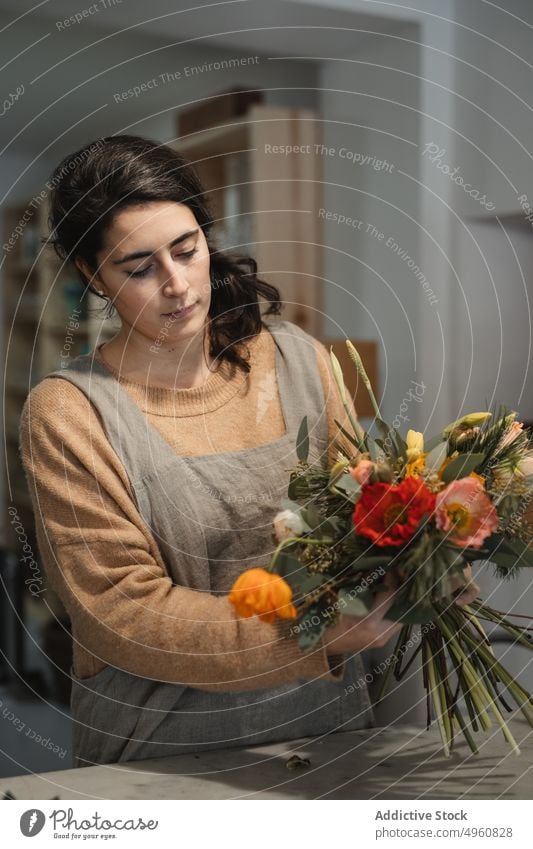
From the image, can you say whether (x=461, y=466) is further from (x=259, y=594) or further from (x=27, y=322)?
(x=27, y=322)

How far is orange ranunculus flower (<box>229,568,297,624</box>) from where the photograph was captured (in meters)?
0.68

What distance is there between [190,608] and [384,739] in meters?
0.25

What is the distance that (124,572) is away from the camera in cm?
86

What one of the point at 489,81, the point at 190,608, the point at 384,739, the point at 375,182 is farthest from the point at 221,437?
the point at 375,182

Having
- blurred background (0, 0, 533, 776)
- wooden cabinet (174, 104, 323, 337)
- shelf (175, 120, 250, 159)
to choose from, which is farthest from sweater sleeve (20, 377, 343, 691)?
shelf (175, 120, 250, 159)

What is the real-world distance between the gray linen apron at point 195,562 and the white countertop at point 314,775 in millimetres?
67

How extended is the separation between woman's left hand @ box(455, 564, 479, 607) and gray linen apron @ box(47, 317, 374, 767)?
9.5 inches

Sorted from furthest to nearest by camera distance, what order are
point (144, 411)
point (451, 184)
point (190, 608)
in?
point (451, 184) → point (144, 411) → point (190, 608)

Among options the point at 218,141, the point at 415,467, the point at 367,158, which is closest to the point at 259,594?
the point at 415,467

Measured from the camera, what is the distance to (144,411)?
98 centimetres

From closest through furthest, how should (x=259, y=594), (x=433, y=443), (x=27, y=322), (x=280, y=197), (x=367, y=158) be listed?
1. (x=259, y=594)
2. (x=433, y=443)
3. (x=367, y=158)
4. (x=280, y=197)
5. (x=27, y=322)

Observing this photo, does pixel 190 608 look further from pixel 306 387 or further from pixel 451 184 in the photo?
pixel 451 184

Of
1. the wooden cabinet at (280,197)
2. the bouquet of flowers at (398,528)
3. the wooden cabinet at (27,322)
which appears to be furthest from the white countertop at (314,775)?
the wooden cabinet at (27,322)

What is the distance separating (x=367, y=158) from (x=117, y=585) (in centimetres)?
140
